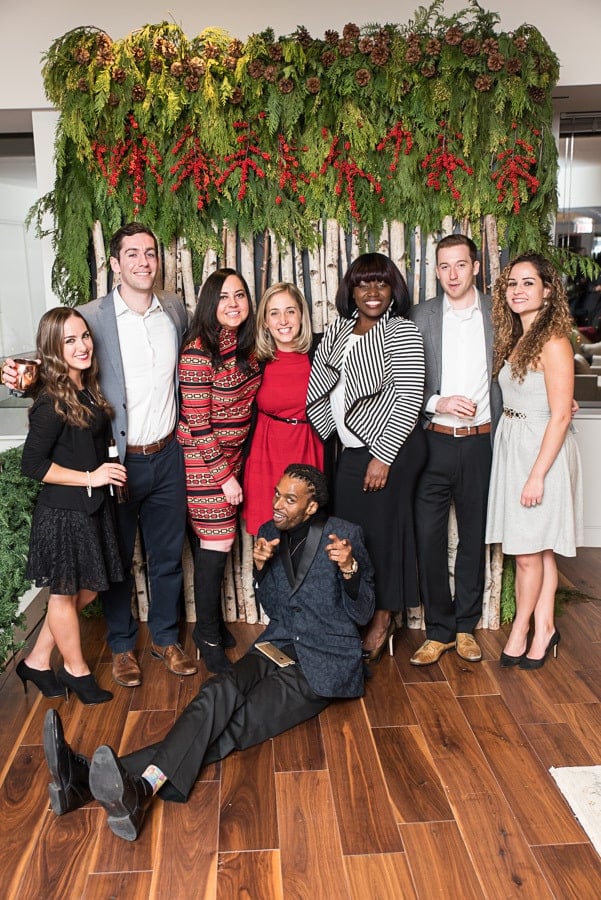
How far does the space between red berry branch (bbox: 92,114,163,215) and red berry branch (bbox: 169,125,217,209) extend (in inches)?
4.1

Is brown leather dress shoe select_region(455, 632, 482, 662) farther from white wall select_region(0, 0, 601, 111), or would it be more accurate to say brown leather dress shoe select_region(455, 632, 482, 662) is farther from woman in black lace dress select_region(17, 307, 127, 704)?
white wall select_region(0, 0, 601, 111)

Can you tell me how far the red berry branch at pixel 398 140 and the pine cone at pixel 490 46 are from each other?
0.46 m

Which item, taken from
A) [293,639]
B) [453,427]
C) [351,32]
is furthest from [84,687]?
[351,32]

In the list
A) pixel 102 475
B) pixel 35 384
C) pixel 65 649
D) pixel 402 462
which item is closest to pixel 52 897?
pixel 65 649

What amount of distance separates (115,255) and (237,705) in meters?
1.83

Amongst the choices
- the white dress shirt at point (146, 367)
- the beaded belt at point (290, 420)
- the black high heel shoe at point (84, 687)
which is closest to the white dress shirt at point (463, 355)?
the beaded belt at point (290, 420)

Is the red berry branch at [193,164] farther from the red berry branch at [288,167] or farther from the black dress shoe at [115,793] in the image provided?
the black dress shoe at [115,793]

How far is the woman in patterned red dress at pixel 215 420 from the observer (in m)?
3.35

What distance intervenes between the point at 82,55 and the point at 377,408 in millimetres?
1995

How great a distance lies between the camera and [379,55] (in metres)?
3.53

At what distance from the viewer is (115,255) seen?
331 cm

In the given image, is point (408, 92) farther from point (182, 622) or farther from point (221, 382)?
point (182, 622)

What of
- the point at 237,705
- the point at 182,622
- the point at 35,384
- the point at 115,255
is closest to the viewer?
the point at 237,705

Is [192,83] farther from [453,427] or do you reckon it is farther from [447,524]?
[447,524]
